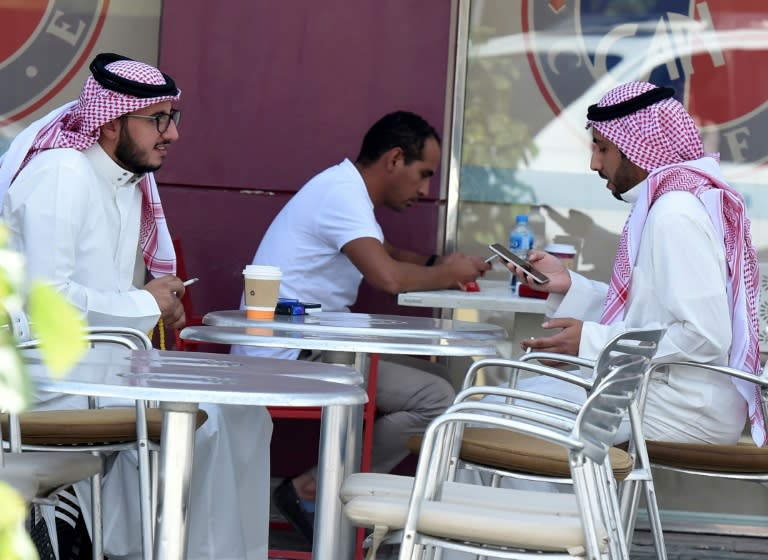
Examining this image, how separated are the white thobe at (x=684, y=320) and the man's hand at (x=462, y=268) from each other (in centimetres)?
90

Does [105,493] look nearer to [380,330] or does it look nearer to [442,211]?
[380,330]

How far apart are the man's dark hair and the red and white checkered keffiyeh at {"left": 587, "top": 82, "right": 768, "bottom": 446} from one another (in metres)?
0.96

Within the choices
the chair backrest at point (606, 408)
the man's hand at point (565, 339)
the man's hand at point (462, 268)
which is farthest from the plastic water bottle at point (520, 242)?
the chair backrest at point (606, 408)

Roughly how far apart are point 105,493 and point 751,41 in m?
3.19

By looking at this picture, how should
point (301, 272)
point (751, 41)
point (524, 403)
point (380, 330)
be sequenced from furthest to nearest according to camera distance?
1. point (751, 41)
2. point (301, 272)
3. point (524, 403)
4. point (380, 330)

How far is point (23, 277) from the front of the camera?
0.52 meters

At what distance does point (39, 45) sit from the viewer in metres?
5.05

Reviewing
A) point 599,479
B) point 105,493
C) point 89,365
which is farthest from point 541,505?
point 105,493

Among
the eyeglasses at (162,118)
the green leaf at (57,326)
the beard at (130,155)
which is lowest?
the green leaf at (57,326)

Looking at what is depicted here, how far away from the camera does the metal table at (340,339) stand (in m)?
2.67

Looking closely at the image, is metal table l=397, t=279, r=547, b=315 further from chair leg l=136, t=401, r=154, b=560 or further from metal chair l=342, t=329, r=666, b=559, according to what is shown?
chair leg l=136, t=401, r=154, b=560

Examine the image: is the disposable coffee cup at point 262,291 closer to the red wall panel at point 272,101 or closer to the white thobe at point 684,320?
the white thobe at point 684,320

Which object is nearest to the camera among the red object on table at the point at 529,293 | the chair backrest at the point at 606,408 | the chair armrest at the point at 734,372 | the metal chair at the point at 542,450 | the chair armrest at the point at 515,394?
the chair backrest at the point at 606,408

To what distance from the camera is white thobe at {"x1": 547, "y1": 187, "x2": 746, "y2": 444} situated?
316 centimetres
